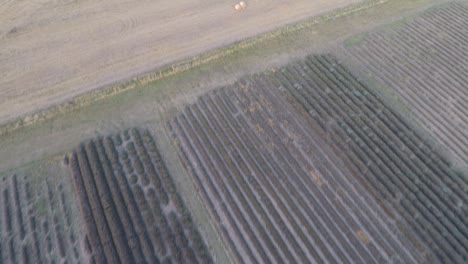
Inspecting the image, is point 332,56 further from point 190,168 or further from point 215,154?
point 190,168

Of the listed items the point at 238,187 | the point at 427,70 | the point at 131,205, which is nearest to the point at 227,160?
the point at 238,187

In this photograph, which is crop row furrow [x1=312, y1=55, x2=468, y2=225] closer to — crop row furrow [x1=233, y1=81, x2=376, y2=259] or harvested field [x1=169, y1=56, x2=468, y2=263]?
harvested field [x1=169, y1=56, x2=468, y2=263]

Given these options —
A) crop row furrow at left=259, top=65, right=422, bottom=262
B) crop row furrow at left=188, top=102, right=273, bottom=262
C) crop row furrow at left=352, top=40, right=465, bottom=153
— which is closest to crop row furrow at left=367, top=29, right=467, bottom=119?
crop row furrow at left=352, top=40, right=465, bottom=153

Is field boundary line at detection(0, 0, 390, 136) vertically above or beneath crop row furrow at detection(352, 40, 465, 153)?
above

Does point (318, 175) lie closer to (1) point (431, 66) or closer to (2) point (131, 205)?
(2) point (131, 205)

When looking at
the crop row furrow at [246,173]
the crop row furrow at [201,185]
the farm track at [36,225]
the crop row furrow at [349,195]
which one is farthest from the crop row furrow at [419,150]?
the farm track at [36,225]

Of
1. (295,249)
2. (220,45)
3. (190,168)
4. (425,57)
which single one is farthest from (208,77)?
(425,57)

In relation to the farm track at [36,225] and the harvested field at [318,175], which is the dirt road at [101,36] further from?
the harvested field at [318,175]
